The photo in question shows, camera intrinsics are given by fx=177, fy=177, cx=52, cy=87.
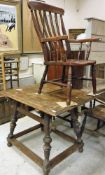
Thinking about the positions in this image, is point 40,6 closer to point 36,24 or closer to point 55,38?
point 36,24

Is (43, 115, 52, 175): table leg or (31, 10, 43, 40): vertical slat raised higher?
(31, 10, 43, 40): vertical slat

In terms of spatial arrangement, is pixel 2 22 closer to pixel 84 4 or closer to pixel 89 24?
pixel 89 24

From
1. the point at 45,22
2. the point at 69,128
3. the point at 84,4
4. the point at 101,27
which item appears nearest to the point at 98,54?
the point at 101,27

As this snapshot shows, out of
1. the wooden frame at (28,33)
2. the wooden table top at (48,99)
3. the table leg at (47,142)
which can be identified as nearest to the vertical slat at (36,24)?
the wooden table top at (48,99)

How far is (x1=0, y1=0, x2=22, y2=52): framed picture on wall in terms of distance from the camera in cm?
312

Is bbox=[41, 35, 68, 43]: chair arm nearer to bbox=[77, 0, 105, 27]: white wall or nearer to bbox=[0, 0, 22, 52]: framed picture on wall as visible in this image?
bbox=[0, 0, 22, 52]: framed picture on wall

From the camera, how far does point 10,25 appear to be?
128 inches

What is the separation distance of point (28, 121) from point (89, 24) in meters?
2.27

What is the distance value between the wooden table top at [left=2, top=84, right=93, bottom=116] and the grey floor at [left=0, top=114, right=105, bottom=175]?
0.66 metres

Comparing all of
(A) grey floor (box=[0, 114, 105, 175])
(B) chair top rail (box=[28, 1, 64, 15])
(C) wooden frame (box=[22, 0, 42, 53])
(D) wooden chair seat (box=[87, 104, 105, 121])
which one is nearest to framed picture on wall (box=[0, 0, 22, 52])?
(C) wooden frame (box=[22, 0, 42, 53])

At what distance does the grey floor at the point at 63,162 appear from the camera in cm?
175

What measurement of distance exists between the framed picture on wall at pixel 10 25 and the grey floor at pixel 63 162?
1.65 meters

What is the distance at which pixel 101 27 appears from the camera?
152 inches

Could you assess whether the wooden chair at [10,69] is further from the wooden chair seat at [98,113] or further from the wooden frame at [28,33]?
the wooden chair seat at [98,113]
